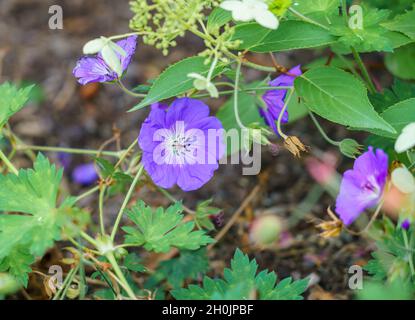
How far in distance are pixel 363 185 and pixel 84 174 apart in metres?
1.06

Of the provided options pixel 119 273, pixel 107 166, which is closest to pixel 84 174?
pixel 107 166

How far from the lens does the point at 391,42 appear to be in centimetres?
158

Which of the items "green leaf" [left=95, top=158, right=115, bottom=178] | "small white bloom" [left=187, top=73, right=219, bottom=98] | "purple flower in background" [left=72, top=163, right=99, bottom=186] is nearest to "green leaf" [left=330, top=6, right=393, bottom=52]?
"small white bloom" [left=187, top=73, right=219, bottom=98]

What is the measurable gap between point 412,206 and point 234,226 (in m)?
0.79

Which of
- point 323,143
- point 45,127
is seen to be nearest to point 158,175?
point 323,143

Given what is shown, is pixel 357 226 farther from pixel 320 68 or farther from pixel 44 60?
pixel 44 60

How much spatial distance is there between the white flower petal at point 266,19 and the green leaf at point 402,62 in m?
0.79

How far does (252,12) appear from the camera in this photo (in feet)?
4.04

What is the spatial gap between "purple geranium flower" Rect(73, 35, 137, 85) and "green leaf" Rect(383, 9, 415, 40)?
21.1 inches

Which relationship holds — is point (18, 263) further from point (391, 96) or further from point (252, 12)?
point (391, 96)

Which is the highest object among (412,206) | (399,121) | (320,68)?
(320,68)

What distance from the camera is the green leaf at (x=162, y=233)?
133cm

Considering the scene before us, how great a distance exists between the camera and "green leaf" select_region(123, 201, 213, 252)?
4.36 ft
